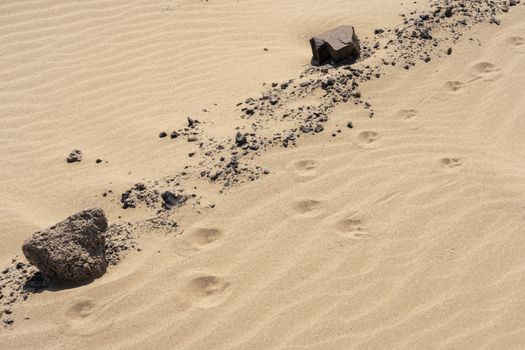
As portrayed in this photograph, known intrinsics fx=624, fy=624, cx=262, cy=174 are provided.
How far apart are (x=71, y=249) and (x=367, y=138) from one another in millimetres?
2450

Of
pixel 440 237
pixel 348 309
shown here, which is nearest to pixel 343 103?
pixel 440 237

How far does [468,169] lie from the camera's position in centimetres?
462

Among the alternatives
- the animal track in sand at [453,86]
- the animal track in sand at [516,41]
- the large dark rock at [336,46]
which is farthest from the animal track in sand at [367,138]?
the animal track in sand at [516,41]

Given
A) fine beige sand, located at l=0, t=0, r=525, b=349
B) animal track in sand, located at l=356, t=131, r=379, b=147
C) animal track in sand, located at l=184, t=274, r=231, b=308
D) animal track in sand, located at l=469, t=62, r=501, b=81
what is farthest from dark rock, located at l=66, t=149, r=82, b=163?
animal track in sand, located at l=469, t=62, r=501, b=81

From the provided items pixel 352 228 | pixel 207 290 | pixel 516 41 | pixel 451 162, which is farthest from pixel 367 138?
pixel 516 41

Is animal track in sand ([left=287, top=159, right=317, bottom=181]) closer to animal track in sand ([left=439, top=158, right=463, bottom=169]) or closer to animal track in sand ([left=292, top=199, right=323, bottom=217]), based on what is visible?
animal track in sand ([left=292, top=199, right=323, bottom=217])

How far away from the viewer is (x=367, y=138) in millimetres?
5039

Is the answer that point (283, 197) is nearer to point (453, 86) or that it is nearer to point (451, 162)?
point (451, 162)

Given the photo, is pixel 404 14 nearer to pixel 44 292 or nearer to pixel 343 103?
pixel 343 103

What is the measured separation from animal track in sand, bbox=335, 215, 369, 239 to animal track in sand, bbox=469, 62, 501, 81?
7.77 feet

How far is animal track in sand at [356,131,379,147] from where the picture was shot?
196 inches

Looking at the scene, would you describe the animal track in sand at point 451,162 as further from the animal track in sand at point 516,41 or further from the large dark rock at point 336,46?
the animal track in sand at point 516,41

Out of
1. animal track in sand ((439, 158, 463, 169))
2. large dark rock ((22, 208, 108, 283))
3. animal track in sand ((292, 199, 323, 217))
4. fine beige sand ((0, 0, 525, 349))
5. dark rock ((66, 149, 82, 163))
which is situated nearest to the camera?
fine beige sand ((0, 0, 525, 349))

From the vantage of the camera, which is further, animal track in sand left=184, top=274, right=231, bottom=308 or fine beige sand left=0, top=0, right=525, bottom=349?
animal track in sand left=184, top=274, right=231, bottom=308
